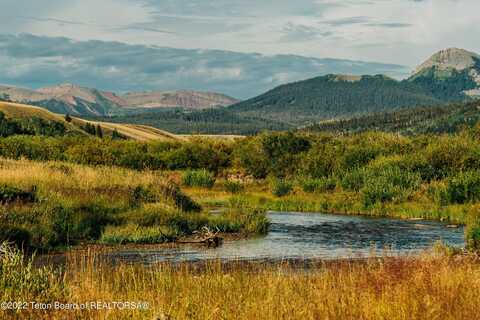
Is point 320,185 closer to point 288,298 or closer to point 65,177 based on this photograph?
point 65,177

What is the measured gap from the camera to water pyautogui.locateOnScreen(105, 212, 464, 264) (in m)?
28.7

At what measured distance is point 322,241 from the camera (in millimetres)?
36062

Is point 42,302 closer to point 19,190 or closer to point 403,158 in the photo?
point 19,190

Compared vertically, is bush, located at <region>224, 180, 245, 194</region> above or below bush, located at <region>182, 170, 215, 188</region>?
below

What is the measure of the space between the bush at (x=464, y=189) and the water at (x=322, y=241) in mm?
6247

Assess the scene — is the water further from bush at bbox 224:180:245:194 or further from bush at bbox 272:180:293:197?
bush at bbox 224:180:245:194

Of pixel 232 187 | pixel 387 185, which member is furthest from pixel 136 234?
pixel 232 187

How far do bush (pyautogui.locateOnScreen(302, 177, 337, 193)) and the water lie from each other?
1206 cm

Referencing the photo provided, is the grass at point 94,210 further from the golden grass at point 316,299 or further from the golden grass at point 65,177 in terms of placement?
the golden grass at point 316,299

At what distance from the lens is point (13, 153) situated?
90.3 meters

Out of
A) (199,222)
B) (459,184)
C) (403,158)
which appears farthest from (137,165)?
(199,222)

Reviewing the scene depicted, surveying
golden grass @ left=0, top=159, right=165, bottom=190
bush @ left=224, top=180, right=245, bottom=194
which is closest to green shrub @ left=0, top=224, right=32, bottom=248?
golden grass @ left=0, top=159, right=165, bottom=190

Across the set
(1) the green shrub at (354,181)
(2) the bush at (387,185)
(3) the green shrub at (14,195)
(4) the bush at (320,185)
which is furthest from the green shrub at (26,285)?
(4) the bush at (320,185)

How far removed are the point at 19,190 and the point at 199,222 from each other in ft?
31.6
